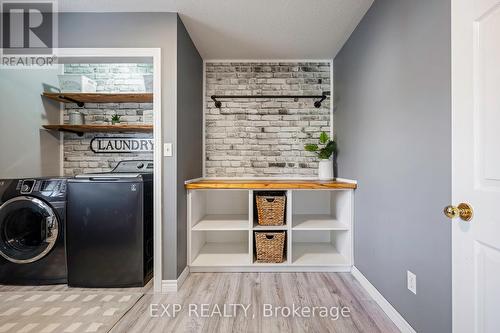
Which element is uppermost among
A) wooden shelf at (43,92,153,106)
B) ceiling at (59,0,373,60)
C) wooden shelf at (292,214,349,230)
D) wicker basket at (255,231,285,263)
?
ceiling at (59,0,373,60)

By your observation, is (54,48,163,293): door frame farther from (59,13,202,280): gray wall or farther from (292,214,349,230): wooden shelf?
(292,214,349,230): wooden shelf

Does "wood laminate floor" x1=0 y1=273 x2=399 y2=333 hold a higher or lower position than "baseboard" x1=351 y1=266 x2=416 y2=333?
lower

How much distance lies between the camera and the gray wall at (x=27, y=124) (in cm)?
222

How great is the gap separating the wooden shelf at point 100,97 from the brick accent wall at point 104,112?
10cm

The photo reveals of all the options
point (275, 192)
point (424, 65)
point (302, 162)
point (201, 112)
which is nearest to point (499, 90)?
point (424, 65)

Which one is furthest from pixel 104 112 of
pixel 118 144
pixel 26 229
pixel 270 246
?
pixel 270 246

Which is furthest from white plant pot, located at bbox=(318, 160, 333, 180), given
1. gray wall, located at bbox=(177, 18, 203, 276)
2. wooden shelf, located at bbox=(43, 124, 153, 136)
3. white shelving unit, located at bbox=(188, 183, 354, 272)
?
wooden shelf, located at bbox=(43, 124, 153, 136)

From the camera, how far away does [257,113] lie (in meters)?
2.77

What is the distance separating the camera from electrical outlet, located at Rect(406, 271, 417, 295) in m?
1.30

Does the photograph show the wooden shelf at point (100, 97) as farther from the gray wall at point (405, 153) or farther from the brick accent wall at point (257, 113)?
the gray wall at point (405, 153)

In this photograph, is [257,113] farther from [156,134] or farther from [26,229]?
[26,229]

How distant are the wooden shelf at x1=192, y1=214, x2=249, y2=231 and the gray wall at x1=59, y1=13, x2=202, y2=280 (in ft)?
1.24

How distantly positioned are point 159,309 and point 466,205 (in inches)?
75.3

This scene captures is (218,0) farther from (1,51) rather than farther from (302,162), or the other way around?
(1,51)
